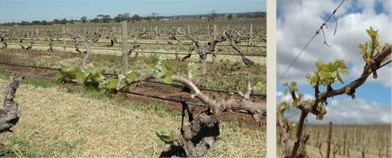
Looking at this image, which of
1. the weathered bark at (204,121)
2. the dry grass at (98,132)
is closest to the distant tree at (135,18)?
the dry grass at (98,132)

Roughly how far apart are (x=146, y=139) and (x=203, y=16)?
45073 millimetres

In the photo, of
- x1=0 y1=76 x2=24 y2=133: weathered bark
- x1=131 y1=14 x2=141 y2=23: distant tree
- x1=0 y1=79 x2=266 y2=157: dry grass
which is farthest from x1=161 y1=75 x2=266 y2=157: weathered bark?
x1=131 y1=14 x2=141 y2=23: distant tree

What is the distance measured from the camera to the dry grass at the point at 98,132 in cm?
228

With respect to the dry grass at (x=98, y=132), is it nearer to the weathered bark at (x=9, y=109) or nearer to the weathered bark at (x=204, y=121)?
the weathered bark at (x=9, y=109)

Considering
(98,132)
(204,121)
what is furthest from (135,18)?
(204,121)

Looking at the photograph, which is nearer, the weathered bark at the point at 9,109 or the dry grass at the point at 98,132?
the dry grass at the point at 98,132

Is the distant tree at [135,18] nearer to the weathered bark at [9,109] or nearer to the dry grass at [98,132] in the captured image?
the dry grass at [98,132]

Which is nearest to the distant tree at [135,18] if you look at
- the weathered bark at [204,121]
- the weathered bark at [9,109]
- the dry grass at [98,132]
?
the dry grass at [98,132]

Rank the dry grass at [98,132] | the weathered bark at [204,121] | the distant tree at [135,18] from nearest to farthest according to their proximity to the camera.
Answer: the weathered bark at [204,121]
the dry grass at [98,132]
the distant tree at [135,18]

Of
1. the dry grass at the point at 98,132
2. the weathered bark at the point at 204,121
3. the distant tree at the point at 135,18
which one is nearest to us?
the weathered bark at the point at 204,121

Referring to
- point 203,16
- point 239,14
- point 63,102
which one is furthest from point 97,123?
point 203,16

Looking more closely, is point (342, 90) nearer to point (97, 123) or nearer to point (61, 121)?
point (97, 123)

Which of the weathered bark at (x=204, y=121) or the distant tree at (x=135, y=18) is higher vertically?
the distant tree at (x=135, y=18)

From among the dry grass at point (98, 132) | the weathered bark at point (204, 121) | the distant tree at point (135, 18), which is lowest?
the dry grass at point (98, 132)
